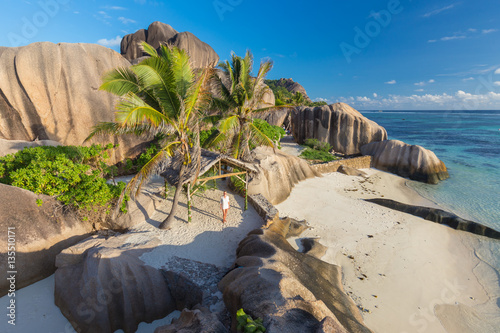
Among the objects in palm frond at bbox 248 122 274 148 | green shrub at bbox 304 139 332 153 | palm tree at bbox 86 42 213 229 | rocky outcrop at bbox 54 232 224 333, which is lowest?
rocky outcrop at bbox 54 232 224 333

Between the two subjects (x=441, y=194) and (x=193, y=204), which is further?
(x=441, y=194)

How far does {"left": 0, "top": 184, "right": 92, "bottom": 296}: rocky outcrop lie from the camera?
6867 millimetres

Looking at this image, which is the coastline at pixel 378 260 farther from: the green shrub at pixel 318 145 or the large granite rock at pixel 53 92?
the green shrub at pixel 318 145

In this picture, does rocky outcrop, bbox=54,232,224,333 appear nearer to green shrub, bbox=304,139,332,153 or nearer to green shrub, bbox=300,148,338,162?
green shrub, bbox=300,148,338,162

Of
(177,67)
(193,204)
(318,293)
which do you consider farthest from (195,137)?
(318,293)

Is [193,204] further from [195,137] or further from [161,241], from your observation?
[195,137]

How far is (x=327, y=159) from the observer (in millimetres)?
22031

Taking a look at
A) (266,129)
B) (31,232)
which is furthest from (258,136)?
(31,232)

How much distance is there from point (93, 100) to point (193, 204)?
905 cm

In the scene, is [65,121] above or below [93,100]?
below

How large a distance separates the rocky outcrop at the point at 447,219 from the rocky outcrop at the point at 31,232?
16046mm

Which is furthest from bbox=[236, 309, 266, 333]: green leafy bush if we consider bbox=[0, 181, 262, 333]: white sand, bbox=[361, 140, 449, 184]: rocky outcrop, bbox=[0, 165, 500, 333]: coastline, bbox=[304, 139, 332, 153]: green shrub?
bbox=[304, 139, 332, 153]: green shrub

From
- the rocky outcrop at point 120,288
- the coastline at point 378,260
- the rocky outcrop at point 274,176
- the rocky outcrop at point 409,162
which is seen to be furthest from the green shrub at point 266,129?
the rocky outcrop at point 120,288

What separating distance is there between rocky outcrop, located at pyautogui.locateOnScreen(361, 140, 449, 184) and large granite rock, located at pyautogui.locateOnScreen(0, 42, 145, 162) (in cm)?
2299
